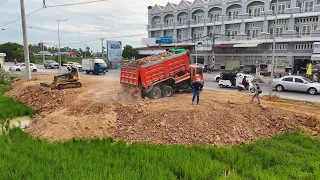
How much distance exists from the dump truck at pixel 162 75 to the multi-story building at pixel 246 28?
2241cm

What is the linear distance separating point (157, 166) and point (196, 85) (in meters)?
6.17

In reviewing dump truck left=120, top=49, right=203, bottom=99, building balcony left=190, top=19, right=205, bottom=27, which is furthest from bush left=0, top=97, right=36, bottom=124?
building balcony left=190, top=19, right=205, bottom=27

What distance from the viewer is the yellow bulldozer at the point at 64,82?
64.7 feet

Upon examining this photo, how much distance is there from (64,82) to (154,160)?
14.5 metres

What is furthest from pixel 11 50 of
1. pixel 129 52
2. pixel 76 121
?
pixel 76 121

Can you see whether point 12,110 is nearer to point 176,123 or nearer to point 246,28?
point 176,123

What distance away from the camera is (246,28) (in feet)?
157

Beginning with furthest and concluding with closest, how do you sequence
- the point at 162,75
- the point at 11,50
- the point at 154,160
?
the point at 11,50 → the point at 162,75 → the point at 154,160

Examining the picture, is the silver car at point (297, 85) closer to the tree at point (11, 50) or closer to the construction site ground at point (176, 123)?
the construction site ground at point (176, 123)

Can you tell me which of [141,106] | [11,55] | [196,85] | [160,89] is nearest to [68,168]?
[141,106]

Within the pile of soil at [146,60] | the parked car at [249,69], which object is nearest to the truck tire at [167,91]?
the pile of soil at [146,60]

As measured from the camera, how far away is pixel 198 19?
184 ft

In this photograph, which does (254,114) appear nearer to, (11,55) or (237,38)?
(237,38)

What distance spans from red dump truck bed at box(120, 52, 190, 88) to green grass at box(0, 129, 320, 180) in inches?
211
